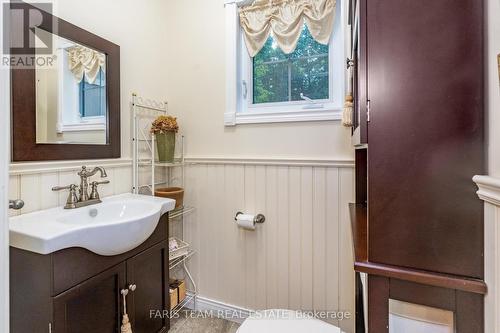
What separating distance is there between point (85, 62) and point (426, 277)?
1.71 meters

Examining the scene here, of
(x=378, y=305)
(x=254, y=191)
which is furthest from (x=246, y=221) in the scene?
(x=378, y=305)

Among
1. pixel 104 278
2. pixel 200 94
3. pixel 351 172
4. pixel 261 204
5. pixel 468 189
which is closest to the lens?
pixel 468 189

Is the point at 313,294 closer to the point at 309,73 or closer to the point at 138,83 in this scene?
the point at 309,73

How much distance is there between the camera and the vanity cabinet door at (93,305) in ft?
2.98

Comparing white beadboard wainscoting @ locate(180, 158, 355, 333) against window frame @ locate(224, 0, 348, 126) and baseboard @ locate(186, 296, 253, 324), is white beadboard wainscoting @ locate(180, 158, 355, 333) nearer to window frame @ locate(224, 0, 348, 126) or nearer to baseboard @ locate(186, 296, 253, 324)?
baseboard @ locate(186, 296, 253, 324)

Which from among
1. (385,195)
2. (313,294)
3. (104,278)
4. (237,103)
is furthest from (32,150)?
(313,294)

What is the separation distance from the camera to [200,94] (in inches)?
69.5

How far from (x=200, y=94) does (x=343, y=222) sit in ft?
4.10

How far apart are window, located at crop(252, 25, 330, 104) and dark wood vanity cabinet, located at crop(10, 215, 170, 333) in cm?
118

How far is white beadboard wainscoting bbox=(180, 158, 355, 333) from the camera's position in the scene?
1.45 m

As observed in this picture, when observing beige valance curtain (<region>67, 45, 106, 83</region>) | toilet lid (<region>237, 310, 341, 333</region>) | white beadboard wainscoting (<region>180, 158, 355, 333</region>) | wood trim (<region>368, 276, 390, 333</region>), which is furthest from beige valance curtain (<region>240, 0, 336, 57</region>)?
toilet lid (<region>237, 310, 341, 333</region>)

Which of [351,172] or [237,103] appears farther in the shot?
[237,103]

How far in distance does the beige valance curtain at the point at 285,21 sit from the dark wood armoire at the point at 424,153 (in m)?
0.95

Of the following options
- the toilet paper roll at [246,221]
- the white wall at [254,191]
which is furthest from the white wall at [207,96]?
the toilet paper roll at [246,221]
